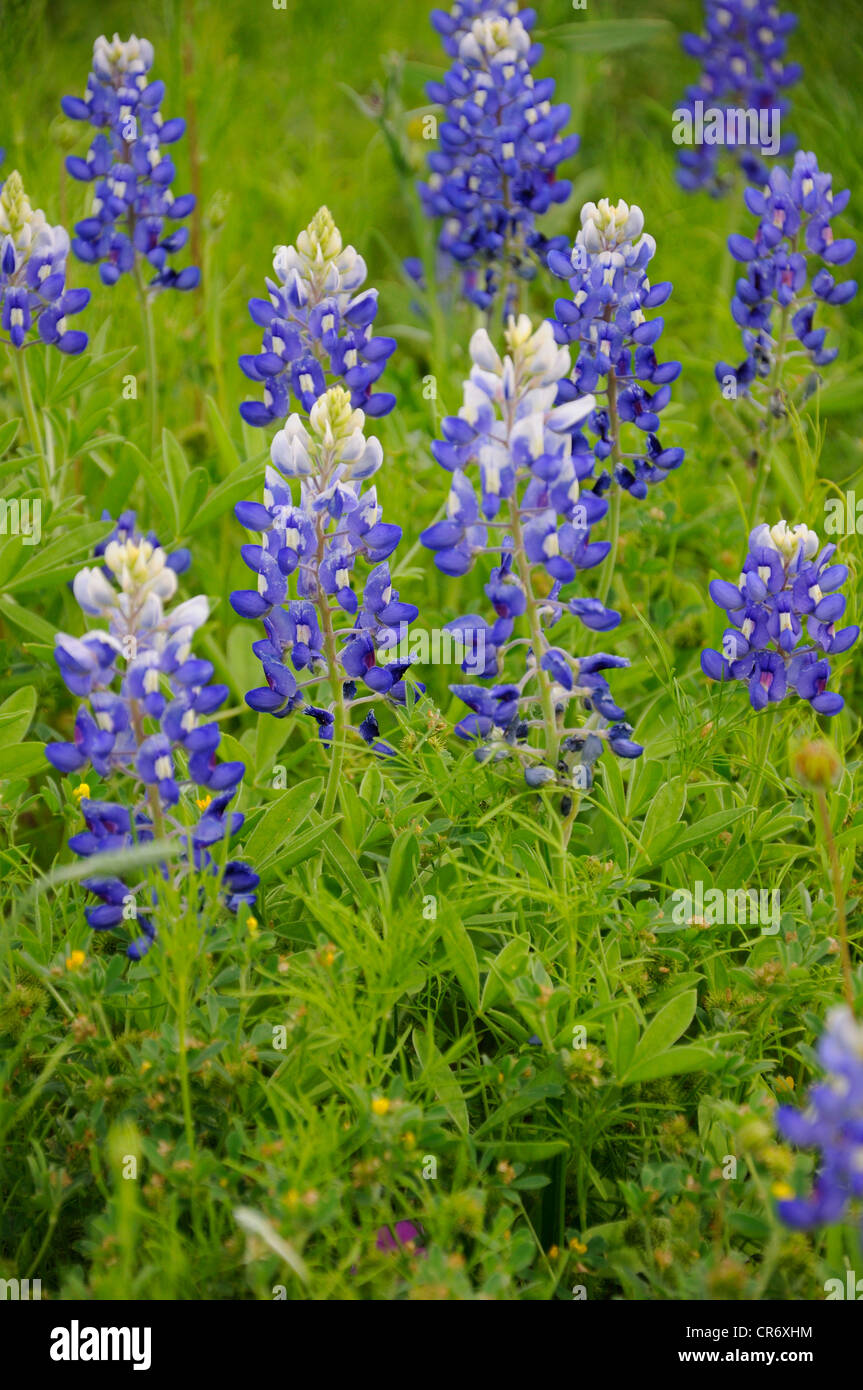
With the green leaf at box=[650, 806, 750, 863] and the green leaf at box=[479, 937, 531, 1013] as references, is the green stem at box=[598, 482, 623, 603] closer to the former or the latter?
the green leaf at box=[650, 806, 750, 863]

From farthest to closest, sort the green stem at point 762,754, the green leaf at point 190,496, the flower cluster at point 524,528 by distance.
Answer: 1. the green leaf at point 190,496
2. the green stem at point 762,754
3. the flower cluster at point 524,528

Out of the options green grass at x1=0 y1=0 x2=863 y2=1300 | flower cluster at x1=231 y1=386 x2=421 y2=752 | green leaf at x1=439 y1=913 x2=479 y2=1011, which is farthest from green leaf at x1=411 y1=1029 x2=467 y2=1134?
Answer: flower cluster at x1=231 y1=386 x2=421 y2=752

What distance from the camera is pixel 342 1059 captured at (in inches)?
92.8

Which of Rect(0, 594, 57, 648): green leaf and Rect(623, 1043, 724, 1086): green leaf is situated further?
Rect(0, 594, 57, 648): green leaf

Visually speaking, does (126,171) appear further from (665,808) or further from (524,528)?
(665,808)

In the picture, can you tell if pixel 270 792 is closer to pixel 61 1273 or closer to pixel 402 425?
pixel 61 1273

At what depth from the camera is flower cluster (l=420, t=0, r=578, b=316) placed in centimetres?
362

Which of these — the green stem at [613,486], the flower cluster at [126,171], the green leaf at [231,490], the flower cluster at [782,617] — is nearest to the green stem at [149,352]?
the flower cluster at [126,171]

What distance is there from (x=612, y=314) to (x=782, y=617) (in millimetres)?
774

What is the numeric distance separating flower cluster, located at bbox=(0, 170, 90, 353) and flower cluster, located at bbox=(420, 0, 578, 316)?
3.83ft

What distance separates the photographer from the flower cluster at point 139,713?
2072 millimetres

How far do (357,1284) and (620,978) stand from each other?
670 millimetres

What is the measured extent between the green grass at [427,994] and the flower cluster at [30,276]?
28 cm

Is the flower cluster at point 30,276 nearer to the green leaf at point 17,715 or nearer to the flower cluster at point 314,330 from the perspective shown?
the flower cluster at point 314,330
